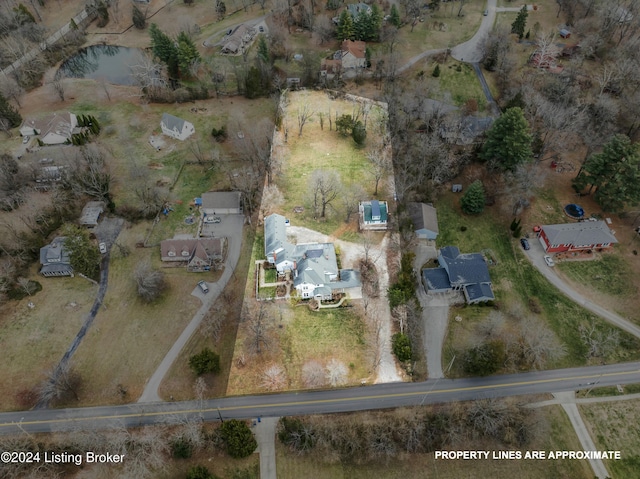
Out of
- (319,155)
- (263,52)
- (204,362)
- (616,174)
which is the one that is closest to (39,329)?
(204,362)

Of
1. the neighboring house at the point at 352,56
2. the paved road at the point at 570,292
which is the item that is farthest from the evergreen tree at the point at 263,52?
the paved road at the point at 570,292

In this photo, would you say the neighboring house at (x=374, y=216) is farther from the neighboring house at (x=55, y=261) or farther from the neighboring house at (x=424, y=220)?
the neighboring house at (x=55, y=261)

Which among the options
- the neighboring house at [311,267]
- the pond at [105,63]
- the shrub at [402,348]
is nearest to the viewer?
the shrub at [402,348]

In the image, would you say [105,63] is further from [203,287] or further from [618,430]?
[618,430]

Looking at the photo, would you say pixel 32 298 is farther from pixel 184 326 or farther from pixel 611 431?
pixel 611 431

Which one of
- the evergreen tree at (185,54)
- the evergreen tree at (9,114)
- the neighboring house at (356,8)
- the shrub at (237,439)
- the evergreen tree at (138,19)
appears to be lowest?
the shrub at (237,439)

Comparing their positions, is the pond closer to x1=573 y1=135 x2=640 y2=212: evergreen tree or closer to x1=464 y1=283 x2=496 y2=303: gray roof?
x1=464 y1=283 x2=496 y2=303: gray roof

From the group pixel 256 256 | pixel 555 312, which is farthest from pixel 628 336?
pixel 256 256
